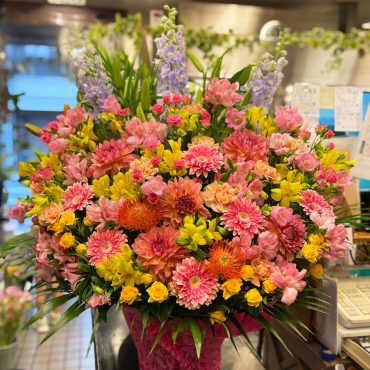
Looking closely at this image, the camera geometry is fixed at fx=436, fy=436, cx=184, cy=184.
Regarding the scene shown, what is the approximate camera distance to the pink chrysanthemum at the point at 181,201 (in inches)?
28.3

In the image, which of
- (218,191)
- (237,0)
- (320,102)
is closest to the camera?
(218,191)

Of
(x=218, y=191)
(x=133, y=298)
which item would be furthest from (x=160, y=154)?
(x=133, y=298)

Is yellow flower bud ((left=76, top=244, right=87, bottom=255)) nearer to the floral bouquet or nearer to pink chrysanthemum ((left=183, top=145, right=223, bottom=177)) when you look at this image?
the floral bouquet

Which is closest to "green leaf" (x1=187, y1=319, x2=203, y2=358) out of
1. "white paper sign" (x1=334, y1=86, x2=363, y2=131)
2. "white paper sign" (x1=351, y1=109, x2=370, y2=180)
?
"white paper sign" (x1=351, y1=109, x2=370, y2=180)

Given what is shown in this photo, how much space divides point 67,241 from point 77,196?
0.08 meters

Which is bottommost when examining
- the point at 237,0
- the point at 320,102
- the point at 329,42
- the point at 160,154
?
the point at 160,154

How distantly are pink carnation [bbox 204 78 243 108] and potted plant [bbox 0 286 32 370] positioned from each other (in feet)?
1.67

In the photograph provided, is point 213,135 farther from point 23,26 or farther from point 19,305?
point 23,26

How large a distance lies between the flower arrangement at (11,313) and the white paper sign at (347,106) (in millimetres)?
1416

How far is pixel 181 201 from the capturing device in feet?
2.35

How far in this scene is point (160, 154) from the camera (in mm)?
786

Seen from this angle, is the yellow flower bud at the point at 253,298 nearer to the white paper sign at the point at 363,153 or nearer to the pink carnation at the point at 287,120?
the pink carnation at the point at 287,120

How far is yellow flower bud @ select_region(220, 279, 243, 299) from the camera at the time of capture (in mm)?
671

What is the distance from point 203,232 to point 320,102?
1.18 m
